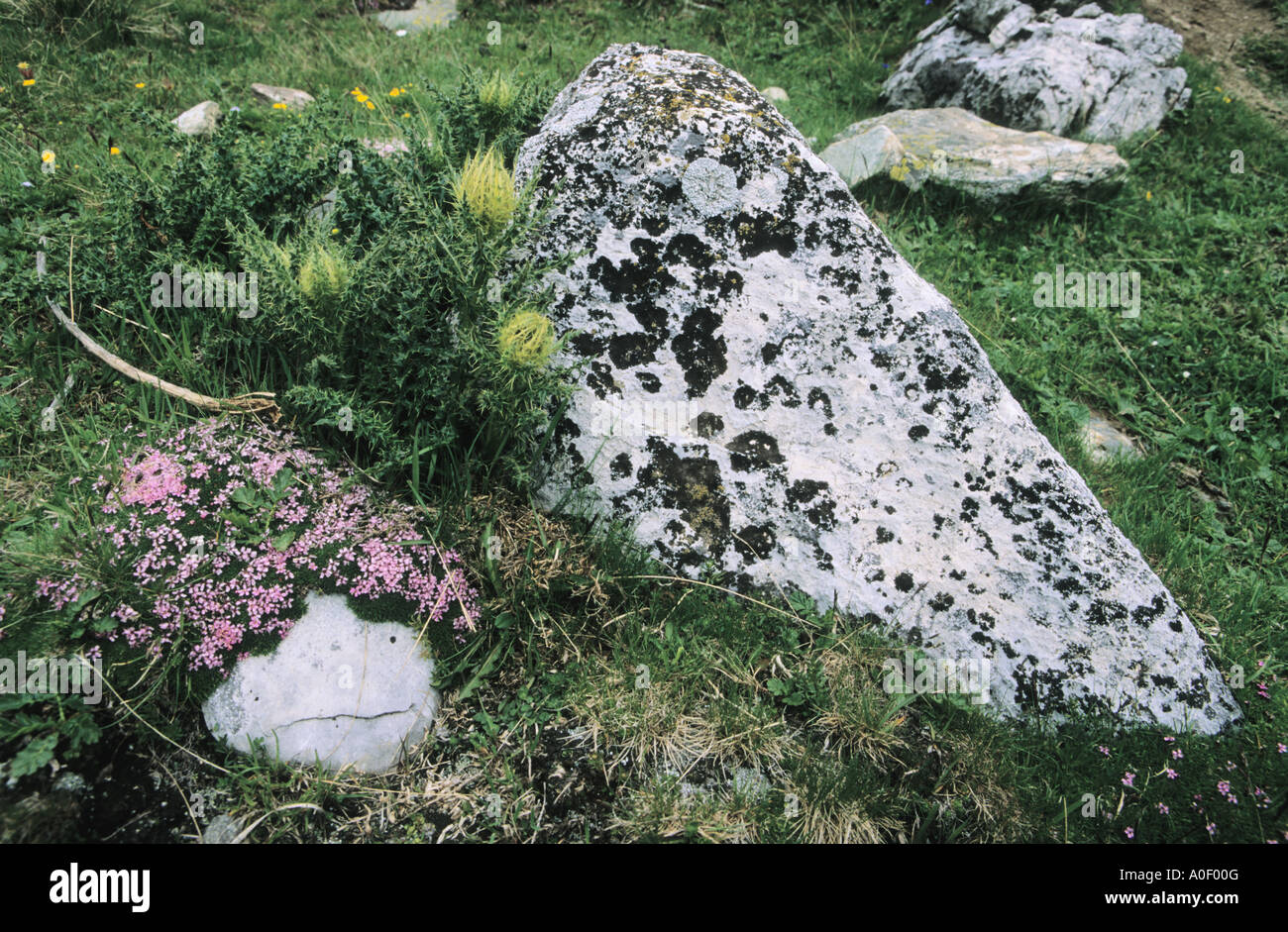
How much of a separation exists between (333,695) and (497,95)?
3.47 meters

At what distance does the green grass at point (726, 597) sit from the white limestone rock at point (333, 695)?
3.7 inches

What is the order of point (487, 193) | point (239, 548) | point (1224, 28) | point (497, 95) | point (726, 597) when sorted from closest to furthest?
1. point (239, 548)
2. point (487, 193)
3. point (726, 597)
4. point (497, 95)
5. point (1224, 28)

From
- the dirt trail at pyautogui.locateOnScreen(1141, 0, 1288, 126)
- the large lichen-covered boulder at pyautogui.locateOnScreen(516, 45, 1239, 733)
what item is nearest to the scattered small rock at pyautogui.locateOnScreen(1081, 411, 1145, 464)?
the large lichen-covered boulder at pyautogui.locateOnScreen(516, 45, 1239, 733)

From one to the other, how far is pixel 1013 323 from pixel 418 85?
17.4 feet

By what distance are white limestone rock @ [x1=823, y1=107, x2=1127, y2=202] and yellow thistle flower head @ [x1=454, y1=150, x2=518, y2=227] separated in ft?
12.8

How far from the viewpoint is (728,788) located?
3.10m

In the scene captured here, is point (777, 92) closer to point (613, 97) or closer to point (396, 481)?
point (613, 97)

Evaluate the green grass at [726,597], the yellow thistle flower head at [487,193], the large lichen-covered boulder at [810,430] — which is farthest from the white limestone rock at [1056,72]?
the yellow thistle flower head at [487,193]

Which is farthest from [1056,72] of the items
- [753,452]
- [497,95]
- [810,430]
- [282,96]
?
[282,96]

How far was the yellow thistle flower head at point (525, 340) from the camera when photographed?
3258 mm

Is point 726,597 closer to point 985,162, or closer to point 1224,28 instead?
point 985,162

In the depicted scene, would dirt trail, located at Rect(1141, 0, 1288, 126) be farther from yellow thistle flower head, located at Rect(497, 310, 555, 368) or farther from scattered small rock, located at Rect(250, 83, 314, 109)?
scattered small rock, located at Rect(250, 83, 314, 109)

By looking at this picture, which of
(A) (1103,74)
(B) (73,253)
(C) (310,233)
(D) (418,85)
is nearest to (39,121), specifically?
(B) (73,253)

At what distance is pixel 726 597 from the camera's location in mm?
3527
